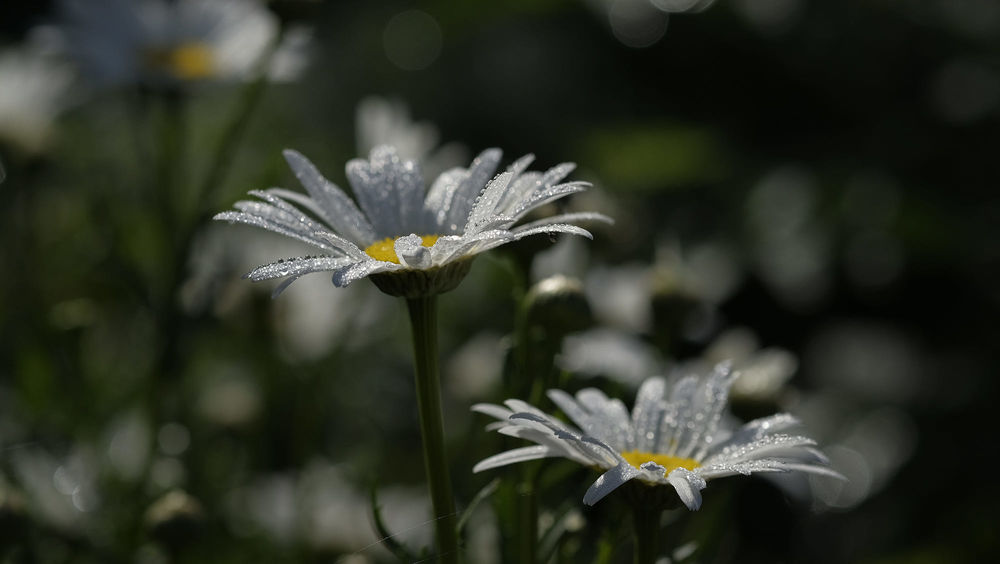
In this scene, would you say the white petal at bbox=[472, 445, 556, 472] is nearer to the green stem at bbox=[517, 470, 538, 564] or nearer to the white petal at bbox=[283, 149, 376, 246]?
the green stem at bbox=[517, 470, 538, 564]

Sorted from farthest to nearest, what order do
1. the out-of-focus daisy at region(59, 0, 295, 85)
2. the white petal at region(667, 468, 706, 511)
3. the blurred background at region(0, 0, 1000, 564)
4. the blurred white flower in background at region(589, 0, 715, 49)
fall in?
the blurred white flower in background at region(589, 0, 715, 49), the out-of-focus daisy at region(59, 0, 295, 85), the blurred background at region(0, 0, 1000, 564), the white petal at region(667, 468, 706, 511)

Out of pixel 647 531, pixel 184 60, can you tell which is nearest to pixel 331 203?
pixel 647 531

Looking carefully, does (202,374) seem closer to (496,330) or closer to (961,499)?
(496,330)

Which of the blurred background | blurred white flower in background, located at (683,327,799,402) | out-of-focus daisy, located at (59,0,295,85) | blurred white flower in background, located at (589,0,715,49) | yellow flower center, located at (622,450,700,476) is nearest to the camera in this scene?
yellow flower center, located at (622,450,700,476)

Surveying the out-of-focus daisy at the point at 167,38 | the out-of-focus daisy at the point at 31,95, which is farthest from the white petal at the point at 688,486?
the out-of-focus daisy at the point at 31,95

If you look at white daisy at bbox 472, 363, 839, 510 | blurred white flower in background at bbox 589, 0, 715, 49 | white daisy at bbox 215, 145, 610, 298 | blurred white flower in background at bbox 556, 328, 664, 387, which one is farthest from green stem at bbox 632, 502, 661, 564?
blurred white flower in background at bbox 589, 0, 715, 49

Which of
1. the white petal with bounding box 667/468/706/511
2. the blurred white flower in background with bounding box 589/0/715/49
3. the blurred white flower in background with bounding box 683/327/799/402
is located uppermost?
the blurred white flower in background with bounding box 589/0/715/49

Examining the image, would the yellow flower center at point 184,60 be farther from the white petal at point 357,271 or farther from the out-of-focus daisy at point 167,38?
the white petal at point 357,271

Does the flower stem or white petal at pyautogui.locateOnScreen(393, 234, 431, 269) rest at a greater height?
white petal at pyautogui.locateOnScreen(393, 234, 431, 269)

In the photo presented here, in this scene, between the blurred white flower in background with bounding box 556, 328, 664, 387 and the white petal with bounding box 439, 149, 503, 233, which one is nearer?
the white petal with bounding box 439, 149, 503, 233
